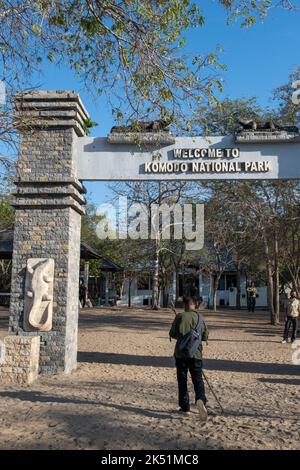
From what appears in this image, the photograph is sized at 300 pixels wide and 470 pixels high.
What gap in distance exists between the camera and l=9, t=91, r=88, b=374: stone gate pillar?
10.2 metres

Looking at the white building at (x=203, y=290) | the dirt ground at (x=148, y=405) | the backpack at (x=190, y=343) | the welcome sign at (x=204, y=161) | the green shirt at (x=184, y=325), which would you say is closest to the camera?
the dirt ground at (x=148, y=405)

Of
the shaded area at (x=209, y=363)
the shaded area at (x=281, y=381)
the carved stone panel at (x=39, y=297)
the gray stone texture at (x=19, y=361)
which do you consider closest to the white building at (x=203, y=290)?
the shaded area at (x=209, y=363)

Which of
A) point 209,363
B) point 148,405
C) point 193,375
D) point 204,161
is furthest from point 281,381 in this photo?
point 204,161

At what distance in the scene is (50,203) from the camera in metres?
10.4

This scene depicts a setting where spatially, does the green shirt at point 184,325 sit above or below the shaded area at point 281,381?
above

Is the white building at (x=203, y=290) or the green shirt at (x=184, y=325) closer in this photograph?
the green shirt at (x=184, y=325)

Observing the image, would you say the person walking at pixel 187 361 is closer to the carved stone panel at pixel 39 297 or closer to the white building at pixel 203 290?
the carved stone panel at pixel 39 297

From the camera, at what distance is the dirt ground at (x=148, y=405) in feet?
18.4

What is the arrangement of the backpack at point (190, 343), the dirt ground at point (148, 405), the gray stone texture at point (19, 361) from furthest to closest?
1. the gray stone texture at point (19, 361)
2. the backpack at point (190, 343)
3. the dirt ground at point (148, 405)

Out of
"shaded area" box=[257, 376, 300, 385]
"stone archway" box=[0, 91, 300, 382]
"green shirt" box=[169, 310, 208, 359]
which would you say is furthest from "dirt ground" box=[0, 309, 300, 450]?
"stone archway" box=[0, 91, 300, 382]

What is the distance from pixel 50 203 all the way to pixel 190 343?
5004 millimetres

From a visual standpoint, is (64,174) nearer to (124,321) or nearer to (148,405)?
(148,405)

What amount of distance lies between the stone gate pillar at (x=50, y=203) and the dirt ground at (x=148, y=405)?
4.02 ft
